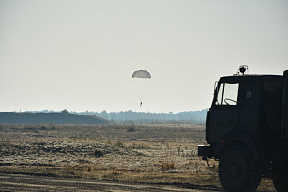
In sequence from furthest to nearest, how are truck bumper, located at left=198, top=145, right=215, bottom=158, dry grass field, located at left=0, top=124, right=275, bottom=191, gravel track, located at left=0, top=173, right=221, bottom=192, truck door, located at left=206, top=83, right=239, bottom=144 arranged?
dry grass field, located at left=0, top=124, right=275, bottom=191
gravel track, located at left=0, top=173, right=221, bottom=192
truck bumper, located at left=198, top=145, right=215, bottom=158
truck door, located at left=206, top=83, right=239, bottom=144

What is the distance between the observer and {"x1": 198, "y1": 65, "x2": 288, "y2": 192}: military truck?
12.5 meters

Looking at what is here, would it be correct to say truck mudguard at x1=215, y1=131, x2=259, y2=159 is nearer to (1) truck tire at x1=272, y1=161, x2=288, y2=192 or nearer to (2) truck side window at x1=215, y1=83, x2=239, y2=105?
(1) truck tire at x1=272, y1=161, x2=288, y2=192

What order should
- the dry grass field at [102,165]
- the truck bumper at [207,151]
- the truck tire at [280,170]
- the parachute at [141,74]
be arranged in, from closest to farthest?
the truck tire at [280,170], the truck bumper at [207,151], the dry grass field at [102,165], the parachute at [141,74]

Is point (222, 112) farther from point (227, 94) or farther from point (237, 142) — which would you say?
point (237, 142)

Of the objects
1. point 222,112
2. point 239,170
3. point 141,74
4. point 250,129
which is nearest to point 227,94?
point 222,112

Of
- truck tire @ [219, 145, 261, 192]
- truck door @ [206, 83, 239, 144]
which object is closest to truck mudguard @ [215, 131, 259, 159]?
truck tire @ [219, 145, 261, 192]

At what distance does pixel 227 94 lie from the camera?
1416cm

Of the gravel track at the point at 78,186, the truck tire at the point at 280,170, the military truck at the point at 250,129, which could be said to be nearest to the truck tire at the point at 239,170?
the military truck at the point at 250,129

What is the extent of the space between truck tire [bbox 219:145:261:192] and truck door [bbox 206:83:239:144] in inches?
31.2

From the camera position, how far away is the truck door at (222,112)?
1388 centimetres

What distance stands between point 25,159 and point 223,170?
19419 millimetres

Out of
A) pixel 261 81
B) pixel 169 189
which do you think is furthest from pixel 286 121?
pixel 169 189

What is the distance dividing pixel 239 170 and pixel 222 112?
206 cm

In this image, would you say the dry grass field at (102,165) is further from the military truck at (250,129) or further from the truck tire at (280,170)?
the truck tire at (280,170)
